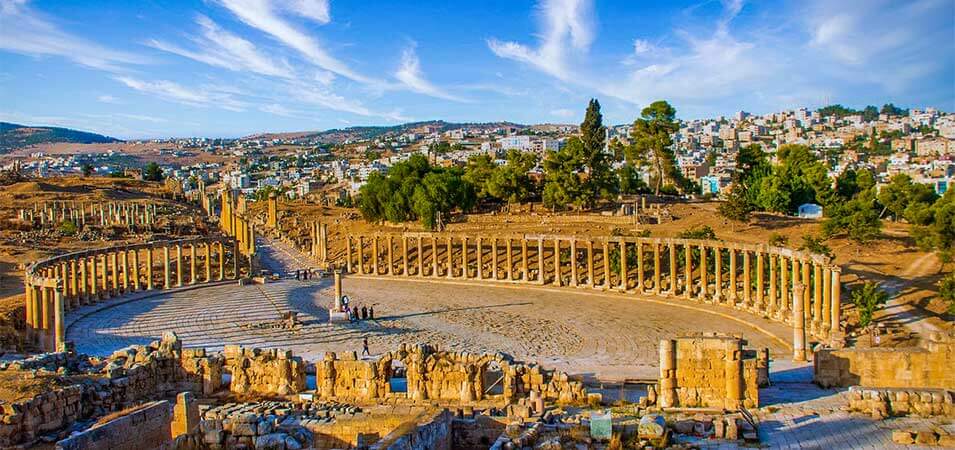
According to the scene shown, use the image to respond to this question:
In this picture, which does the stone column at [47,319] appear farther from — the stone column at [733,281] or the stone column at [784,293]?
the stone column at [784,293]

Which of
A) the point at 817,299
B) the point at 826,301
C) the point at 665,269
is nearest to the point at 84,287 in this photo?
the point at 665,269

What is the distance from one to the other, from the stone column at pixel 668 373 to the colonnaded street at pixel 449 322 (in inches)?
207

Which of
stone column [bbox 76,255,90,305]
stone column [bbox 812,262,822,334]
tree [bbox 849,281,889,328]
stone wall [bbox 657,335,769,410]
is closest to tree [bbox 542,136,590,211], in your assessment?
tree [bbox 849,281,889,328]

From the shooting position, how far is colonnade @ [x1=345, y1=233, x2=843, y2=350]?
100 feet

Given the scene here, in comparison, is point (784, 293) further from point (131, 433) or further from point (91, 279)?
point (91, 279)

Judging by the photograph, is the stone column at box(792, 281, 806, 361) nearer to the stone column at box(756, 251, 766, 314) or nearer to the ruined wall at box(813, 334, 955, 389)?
the ruined wall at box(813, 334, 955, 389)

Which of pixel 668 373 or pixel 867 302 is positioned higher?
pixel 668 373

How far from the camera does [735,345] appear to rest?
1778 cm

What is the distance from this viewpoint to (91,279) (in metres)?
43.1

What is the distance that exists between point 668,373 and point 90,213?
2899 inches

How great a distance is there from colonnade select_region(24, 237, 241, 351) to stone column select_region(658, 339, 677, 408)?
1826cm

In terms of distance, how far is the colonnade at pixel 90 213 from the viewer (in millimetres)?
69500

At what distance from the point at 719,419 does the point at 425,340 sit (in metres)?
16.8

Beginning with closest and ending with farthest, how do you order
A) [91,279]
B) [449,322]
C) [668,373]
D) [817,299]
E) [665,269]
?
[668,373]
[817,299]
[449,322]
[91,279]
[665,269]
